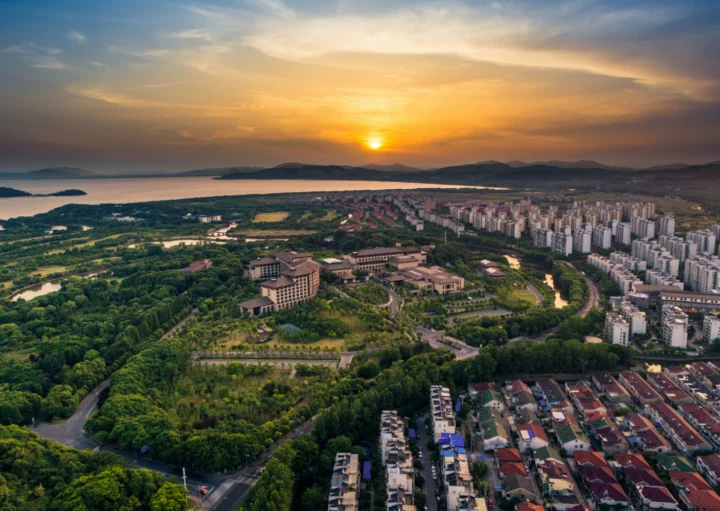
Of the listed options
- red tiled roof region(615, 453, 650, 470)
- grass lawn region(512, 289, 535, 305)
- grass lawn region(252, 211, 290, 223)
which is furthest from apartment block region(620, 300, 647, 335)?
grass lawn region(252, 211, 290, 223)

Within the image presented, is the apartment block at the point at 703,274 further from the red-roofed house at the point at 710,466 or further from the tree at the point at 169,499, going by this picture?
the tree at the point at 169,499

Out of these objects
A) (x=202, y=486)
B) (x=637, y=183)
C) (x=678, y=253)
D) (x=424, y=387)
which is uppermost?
(x=637, y=183)

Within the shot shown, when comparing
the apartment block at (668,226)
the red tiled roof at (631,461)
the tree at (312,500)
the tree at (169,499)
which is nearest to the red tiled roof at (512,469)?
the red tiled roof at (631,461)

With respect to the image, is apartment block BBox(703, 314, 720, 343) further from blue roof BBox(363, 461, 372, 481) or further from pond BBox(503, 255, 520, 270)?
blue roof BBox(363, 461, 372, 481)

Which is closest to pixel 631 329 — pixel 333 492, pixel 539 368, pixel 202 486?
pixel 539 368

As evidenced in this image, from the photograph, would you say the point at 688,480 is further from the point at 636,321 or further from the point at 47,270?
the point at 47,270

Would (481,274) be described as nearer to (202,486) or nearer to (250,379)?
(250,379)
